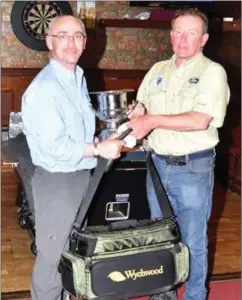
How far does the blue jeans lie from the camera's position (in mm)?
1986

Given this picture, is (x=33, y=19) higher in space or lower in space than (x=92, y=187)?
higher

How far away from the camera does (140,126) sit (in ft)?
6.14

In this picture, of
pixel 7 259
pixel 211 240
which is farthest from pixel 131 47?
pixel 7 259

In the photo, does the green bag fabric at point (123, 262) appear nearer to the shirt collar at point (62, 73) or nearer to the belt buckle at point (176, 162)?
the belt buckle at point (176, 162)

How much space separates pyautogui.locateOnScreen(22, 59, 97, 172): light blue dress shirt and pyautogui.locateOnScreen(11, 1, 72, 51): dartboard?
3.12 metres

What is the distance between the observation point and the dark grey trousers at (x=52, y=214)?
5.91 ft

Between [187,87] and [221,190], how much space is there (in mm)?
2734

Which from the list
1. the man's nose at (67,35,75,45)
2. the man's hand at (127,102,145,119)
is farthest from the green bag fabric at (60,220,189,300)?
the man's nose at (67,35,75,45)

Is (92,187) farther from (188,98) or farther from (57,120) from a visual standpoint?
(188,98)

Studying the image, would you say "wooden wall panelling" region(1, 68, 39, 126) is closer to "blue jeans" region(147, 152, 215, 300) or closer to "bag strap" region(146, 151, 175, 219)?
"blue jeans" region(147, 152, 215, 300)

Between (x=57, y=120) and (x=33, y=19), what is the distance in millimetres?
3363

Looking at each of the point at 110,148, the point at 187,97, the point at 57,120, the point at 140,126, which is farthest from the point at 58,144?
the point at 187,97

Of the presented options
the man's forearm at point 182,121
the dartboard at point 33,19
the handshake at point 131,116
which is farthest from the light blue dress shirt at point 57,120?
the dartboard at point 33,19

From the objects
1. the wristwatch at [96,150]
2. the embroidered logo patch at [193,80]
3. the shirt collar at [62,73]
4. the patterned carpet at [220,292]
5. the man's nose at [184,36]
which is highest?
the man's nose at [184,36]
